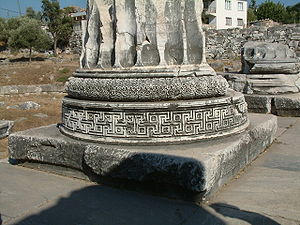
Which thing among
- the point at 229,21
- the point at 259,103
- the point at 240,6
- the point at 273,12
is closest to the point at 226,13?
the point at 229,21

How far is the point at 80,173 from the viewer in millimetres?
3207

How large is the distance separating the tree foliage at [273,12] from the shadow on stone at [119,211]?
58.4 meters

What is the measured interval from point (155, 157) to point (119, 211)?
1.62 ft

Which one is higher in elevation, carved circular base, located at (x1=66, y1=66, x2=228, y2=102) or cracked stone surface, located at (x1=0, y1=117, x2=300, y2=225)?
carved circular base, located at (x1=66, y1=66, x2=228, y2=102)

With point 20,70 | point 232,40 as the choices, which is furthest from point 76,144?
point 232,40

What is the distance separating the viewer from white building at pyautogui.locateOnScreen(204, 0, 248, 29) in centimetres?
4700

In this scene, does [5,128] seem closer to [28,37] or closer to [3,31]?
[28,37]

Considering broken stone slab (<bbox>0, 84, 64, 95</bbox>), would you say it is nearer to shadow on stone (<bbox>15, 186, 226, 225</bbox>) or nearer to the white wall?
shadow on stone (<bbox>15, 186, 226, 225</bbox>)

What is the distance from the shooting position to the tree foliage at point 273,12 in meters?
55.8

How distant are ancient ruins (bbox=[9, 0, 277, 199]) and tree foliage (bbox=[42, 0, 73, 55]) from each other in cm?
3675

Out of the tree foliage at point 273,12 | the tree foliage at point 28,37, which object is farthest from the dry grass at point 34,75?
the tree foliage at point 273,12

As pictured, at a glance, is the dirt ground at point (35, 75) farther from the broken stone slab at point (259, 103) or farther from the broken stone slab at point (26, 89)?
the broken stone slab at point (259, 103)

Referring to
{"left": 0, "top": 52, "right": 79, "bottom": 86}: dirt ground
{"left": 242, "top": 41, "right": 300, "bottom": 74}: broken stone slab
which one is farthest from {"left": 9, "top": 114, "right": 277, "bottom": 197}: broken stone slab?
{"left": 0, "top": 52, "right": 79, "bottom": 86}: dirt ground

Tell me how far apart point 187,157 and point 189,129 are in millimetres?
533
